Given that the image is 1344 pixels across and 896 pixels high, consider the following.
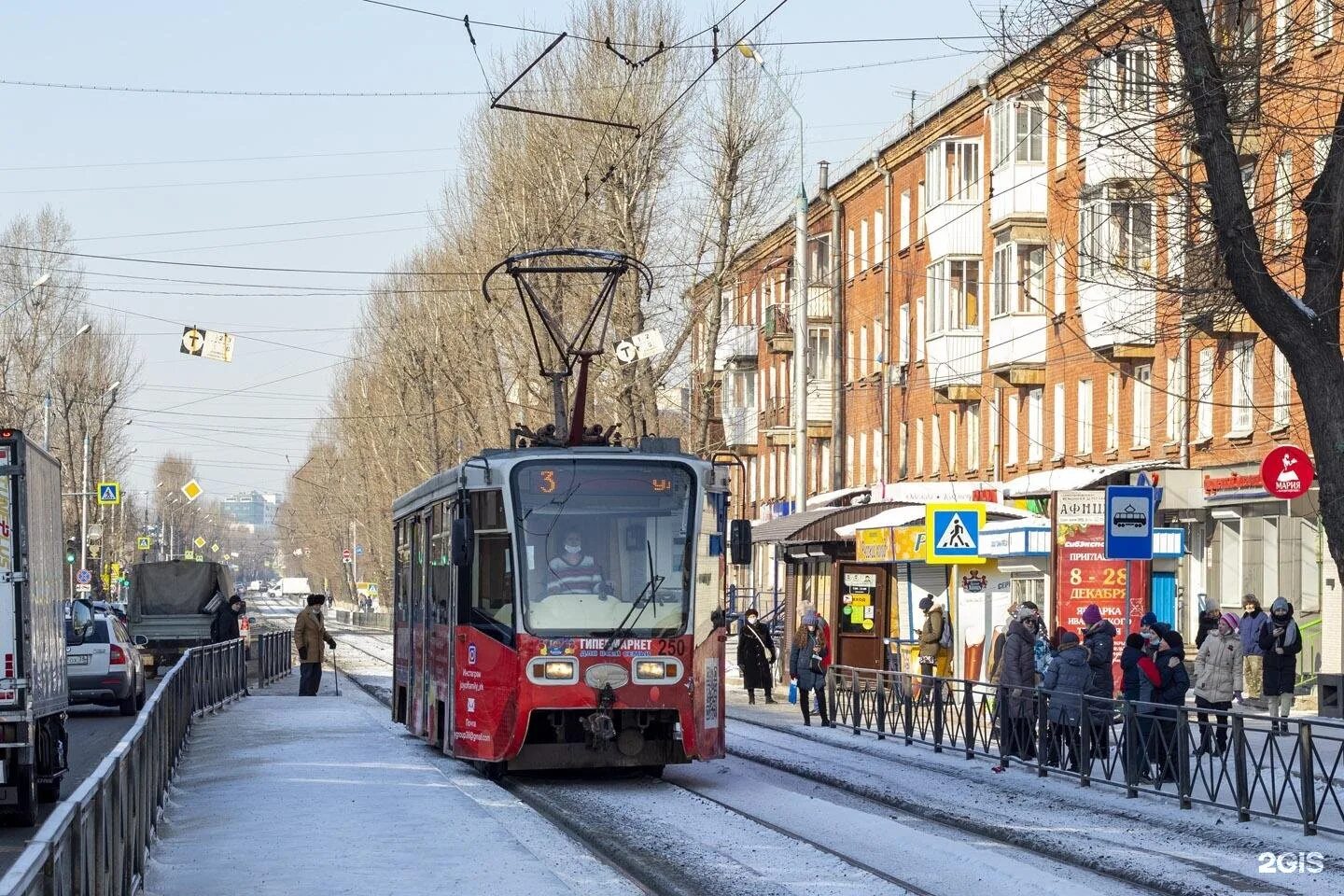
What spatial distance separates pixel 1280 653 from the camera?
24.2 metres

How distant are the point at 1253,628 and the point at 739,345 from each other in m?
43.1

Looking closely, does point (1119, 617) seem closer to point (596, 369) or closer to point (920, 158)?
point (596, 369)

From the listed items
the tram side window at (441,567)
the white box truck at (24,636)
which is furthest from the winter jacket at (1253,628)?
the white box truck at (24,636)

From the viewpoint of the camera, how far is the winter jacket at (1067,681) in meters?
18.2

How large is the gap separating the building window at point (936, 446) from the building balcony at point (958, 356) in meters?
2.87

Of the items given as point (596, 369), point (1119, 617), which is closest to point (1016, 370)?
point (596, 369)

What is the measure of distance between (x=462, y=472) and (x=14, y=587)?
4517 millimetres

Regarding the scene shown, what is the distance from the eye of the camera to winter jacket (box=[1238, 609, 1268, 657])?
971 inches

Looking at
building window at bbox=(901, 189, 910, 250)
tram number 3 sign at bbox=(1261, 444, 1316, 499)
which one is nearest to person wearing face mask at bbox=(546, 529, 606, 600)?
tram number 3 sign at bbox=(1261, 444, 1316, 499)

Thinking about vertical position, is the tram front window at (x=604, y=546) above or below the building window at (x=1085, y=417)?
below

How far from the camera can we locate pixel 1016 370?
4297 cm

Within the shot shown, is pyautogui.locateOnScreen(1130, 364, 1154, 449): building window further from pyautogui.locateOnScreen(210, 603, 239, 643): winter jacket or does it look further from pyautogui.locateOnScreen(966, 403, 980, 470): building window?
pyautogui.locateOnScreen(210, 603, 239, 643): winter jacket

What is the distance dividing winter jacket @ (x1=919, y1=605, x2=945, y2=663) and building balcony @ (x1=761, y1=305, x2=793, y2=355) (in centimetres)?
3231

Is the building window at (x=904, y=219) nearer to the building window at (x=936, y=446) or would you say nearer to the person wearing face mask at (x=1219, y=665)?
the building window at (x=936, y=446)
